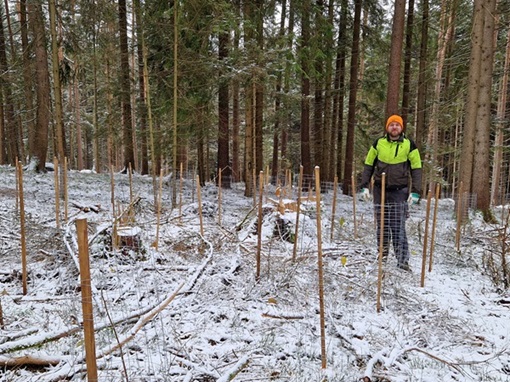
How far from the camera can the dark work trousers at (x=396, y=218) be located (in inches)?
175

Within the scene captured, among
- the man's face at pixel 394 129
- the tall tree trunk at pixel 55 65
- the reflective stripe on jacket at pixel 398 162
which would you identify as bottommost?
the reflective stripe on jacket at pixel 398 162

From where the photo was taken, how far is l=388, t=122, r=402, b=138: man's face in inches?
170

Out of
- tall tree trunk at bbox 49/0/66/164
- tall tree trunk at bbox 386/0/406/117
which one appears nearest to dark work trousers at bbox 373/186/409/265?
tall tree trunk at bbox 386/0/406/117

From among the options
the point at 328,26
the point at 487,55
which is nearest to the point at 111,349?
the point at 487,55

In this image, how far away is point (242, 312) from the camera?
324 cm

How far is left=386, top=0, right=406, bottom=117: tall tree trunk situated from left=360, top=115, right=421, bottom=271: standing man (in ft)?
14.1

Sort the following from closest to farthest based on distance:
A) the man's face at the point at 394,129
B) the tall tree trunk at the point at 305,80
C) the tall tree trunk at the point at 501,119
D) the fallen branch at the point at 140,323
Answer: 1. the fallen branch at the point at 140,323
2. the man's face at the point at 394,129
3. the tall tree trunk at the point at 305,80
4. the tall tree trunk at the point at 501,119

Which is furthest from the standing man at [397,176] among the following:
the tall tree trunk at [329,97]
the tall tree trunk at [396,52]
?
the tall tree trunk at [329,97]

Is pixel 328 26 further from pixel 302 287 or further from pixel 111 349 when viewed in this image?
pixel 111 349

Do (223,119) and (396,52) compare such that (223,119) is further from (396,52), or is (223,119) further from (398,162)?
(398,162)

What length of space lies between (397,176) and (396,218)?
0.54 meters

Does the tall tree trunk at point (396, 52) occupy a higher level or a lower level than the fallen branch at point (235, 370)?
higher

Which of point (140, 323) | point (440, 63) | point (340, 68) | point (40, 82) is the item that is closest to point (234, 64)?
point (40, 82)

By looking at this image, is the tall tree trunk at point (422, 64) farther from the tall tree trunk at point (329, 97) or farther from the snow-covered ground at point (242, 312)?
the snow-covered ground at point (242, 312)
